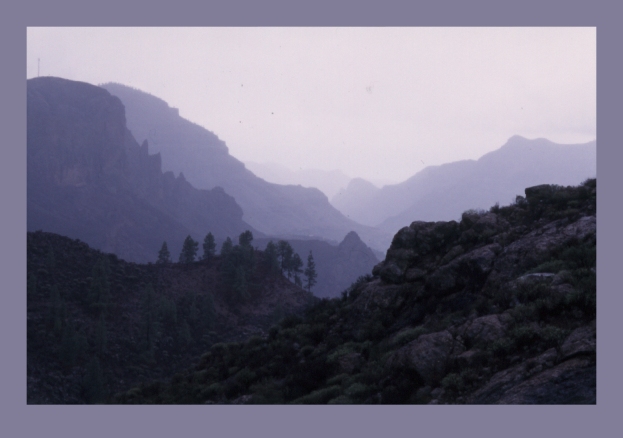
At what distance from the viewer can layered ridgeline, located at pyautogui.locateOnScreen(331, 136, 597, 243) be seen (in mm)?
99375

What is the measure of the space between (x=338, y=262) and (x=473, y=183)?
41167 mm

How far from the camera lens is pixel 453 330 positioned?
12703mm

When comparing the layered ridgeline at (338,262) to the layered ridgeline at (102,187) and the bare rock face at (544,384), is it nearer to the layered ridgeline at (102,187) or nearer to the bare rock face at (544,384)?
the layered ridgeline at (102,187)

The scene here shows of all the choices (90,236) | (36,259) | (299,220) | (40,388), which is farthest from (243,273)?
(299,220)

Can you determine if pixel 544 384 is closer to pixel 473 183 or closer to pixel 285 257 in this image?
pixel 285 257

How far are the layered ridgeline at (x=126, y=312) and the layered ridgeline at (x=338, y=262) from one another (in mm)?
62814

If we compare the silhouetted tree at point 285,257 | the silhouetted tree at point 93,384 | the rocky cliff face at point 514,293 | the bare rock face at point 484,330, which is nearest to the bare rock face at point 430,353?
the rocky cliff face at point 514,293

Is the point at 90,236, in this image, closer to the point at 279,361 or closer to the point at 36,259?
the point at 36,259

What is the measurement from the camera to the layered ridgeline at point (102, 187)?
126125mm

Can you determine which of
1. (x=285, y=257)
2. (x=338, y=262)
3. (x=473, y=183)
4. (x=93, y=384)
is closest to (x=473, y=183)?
(x=473, y=183)

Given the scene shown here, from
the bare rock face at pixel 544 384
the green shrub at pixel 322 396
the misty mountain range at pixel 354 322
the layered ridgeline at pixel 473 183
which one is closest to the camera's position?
the bare rock face at pixel 544 384

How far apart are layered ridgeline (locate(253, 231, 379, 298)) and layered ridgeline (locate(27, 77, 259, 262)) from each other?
33.8 metres

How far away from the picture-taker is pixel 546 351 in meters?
10.7

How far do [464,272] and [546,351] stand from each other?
17.8 feet
